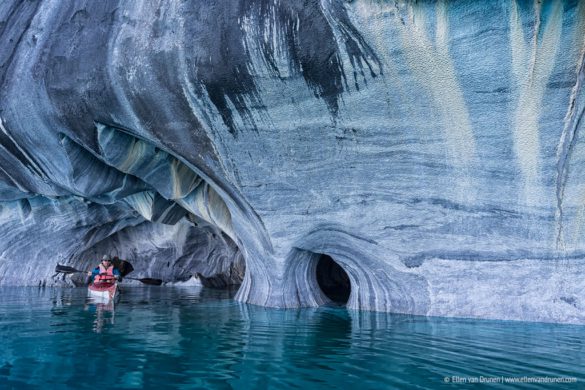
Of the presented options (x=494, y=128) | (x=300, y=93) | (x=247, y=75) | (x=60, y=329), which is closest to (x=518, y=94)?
(x=494, y=128)

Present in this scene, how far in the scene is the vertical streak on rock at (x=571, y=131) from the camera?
22.3ft

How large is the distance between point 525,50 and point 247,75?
170 inches

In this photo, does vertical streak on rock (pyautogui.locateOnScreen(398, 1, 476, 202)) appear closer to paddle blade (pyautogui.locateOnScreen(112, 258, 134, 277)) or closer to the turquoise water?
the turquoise water

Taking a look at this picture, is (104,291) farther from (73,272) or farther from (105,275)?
(73,272)

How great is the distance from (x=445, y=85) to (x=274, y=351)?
15.6ft

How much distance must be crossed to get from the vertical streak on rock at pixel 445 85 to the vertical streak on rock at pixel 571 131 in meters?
1.27

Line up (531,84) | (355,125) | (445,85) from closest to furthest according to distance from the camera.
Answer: (531,84)
(445,85)
(355,125)

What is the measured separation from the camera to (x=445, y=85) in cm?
765

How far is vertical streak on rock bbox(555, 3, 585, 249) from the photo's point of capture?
6809mm

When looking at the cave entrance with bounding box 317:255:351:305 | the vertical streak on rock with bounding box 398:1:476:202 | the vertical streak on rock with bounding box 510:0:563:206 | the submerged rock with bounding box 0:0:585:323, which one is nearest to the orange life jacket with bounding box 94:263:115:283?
the submerged rock with bounding box 0:0:585:323

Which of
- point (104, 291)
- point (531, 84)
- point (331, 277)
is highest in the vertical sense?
point (531, 84)

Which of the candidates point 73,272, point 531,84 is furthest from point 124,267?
point 531,84

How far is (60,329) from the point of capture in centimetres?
700

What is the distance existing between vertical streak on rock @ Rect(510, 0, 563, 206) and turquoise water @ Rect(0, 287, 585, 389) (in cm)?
234
